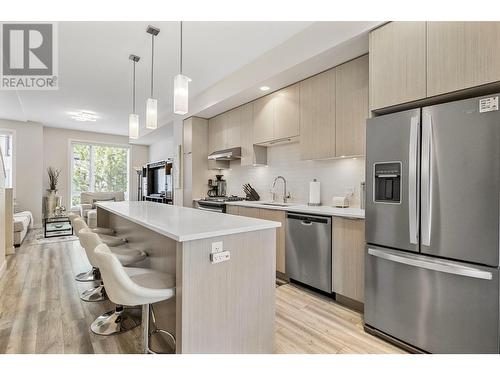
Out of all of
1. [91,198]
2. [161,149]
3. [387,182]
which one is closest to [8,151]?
[91,198]

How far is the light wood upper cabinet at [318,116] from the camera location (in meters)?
2.84

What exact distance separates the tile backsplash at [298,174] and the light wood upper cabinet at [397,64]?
990 millimetres

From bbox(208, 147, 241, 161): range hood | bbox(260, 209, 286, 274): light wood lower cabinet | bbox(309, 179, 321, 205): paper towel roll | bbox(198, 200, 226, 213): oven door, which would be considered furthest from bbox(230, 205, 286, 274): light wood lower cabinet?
bbox(208, 147, 241, 161): range hood

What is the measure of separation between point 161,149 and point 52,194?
308cm

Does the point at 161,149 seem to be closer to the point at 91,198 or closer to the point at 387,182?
the point at 91,198

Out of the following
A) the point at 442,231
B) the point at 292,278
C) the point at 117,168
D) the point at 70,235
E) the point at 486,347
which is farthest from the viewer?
the point at 117,168

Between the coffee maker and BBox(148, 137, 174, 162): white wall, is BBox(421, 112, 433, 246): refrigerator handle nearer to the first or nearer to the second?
the coffee maker

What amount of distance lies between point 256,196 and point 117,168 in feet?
20.0

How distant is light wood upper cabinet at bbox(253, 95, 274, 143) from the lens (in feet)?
11.8

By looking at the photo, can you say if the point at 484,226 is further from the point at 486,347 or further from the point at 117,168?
the point at 117,168

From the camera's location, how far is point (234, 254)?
1548 millimetres

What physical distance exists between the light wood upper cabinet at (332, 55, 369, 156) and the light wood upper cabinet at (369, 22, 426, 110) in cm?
46

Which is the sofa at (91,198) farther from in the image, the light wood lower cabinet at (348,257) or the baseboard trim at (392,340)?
the baseboard trim at (392,340)

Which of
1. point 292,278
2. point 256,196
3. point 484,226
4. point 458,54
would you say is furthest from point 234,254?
point 256,196
